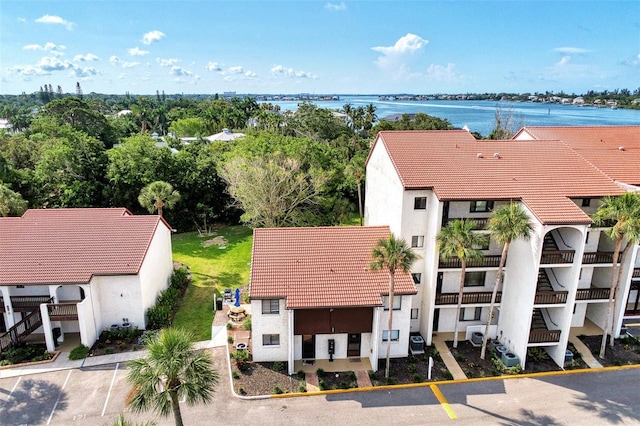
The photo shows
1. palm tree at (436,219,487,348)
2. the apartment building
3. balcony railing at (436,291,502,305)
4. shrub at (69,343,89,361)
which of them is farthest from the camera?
balcony railing at (436,291,502,305)

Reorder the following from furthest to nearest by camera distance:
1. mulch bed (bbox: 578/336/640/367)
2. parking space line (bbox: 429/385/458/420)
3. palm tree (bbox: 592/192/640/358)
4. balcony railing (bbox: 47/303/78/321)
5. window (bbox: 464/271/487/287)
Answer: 1. window (bbox: 464/271/487/287)
2. mulch bed (bbox: 578/336/640/367)
3. balcony railing (bbox: 47/303/78/321)
4. palm tree (bbox: 592/192/640/358)
5. parking space line (bbox: 429/385/458/420)

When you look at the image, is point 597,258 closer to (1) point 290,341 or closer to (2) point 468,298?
(2) point 468,298

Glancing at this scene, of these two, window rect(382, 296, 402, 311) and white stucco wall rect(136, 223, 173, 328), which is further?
white stucco wall rect(136, 223, 173, 328)

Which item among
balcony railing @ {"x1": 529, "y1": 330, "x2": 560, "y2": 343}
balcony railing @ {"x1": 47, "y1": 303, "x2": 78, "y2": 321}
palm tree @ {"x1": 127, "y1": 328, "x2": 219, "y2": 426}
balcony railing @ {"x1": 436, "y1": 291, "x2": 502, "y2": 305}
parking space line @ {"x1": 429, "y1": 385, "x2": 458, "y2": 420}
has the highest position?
palm tree @ {"x1": 127, "y1": 328, "x2": 219, "y2": 426}

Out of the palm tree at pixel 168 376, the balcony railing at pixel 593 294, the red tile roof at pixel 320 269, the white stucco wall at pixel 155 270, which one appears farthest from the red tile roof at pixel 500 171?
the white stucco wall at pixel 155 270

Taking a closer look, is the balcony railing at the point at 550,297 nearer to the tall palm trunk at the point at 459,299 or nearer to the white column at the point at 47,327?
the tall palm trunk at the point at 459,299

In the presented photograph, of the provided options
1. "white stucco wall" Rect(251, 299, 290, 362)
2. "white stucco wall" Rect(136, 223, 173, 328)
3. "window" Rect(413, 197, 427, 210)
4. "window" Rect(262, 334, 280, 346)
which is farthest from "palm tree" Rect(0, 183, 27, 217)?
"window" Rect(413, 197, 427, 210)

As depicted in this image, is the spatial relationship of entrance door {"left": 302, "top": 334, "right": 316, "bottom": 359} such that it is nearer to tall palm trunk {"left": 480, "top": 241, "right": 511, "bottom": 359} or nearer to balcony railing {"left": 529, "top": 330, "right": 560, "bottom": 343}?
tall palm trunk {"left": 480, "top": 241, "right": 511, "bottom": 359}

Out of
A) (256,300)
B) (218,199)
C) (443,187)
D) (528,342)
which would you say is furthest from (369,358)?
(218,199)

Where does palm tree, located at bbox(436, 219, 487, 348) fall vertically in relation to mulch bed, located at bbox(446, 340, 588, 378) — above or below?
above
